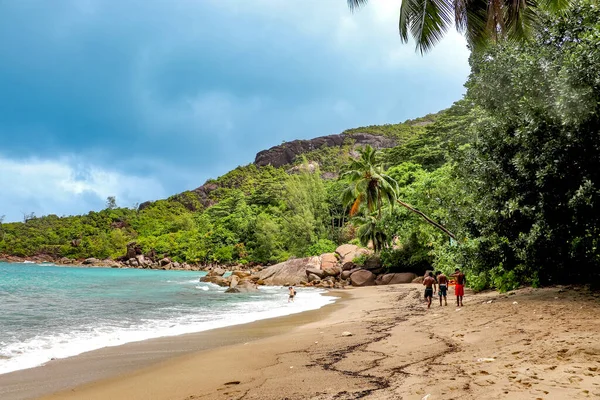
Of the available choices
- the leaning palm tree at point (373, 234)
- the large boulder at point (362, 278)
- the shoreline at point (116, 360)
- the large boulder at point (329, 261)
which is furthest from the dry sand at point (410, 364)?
the large boulder at point (329, 261)

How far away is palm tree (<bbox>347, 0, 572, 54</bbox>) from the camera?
903 cm

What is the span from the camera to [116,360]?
28.4 feet

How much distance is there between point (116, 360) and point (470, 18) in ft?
36.7

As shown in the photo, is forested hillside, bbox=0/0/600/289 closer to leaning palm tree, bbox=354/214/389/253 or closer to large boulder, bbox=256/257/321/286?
leaning palm tree, bbox=354/214/389/253

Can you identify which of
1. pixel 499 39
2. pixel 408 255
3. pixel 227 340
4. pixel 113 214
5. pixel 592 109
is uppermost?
pixel 113 214

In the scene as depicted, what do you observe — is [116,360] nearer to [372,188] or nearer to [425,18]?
[425,18]

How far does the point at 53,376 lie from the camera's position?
293 inches

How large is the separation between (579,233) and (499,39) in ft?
18.7

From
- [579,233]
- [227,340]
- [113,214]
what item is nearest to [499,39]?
[579,233]

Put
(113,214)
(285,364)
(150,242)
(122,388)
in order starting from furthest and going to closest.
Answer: (113,214)
(150,242)
(285,364)
(122,388)

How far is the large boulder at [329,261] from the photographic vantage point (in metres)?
38.8

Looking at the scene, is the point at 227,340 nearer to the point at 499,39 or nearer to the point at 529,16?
the point at 499,39

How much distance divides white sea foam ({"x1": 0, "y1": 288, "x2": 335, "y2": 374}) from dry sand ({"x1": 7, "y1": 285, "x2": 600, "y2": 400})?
3.00 m

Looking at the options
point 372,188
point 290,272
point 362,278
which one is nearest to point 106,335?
point 372,188
